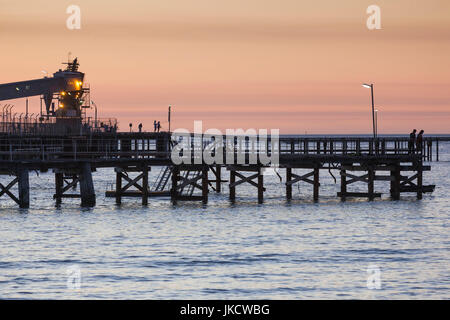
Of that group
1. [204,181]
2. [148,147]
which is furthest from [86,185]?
[148,147]

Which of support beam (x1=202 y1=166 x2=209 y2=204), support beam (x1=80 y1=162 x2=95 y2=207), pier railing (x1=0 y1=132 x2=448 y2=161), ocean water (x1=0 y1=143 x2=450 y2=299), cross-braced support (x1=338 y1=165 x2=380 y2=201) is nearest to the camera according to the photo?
ocean water (x1=0 y1=143 x2=450 y2=299)

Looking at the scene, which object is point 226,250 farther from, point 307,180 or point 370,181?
point 370,181

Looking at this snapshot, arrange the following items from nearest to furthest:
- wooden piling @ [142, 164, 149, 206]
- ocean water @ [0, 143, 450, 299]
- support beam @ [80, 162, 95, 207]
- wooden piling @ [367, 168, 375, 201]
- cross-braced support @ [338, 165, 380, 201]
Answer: ocean water @ [0, 143, 450, 299] < support beam @ [80, 162, 95, 207] < wooden piling @ [142, 164, 149, 206] < wooden piling @ [367, 168, 375, 201] < cross-braced support @ [338, 165, 380, 201]

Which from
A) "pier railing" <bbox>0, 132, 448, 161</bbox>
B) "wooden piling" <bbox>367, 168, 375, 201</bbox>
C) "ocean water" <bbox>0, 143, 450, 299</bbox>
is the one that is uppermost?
"pier railing" <bbox>0, 132, 448, 161</bbox>

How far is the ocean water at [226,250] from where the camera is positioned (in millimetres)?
27562

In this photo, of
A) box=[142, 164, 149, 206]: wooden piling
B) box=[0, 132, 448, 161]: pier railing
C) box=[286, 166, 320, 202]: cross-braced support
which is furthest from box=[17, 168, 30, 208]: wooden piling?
box=[286, 166, 320, 202]: cross-braced support

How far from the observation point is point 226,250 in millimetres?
37219

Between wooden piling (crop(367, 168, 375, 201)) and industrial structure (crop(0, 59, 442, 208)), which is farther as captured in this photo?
wooden piling (crop(367, 168, 375, 201))

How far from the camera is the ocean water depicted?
27.6 metres

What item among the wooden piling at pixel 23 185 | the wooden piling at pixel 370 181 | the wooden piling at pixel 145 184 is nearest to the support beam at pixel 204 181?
the wooden piling at pixel 145 184

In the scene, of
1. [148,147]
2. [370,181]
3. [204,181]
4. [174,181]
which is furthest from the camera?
[148,147]

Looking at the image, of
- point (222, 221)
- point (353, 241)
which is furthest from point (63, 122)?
point (353, 241)

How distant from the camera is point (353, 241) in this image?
133ft

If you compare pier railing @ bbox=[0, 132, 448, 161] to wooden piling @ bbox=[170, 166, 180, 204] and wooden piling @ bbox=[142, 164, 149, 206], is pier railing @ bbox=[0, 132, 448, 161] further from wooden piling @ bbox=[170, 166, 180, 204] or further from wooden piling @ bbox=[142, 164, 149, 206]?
wooden piling @ bbox=[142, 164, 149, 206]
